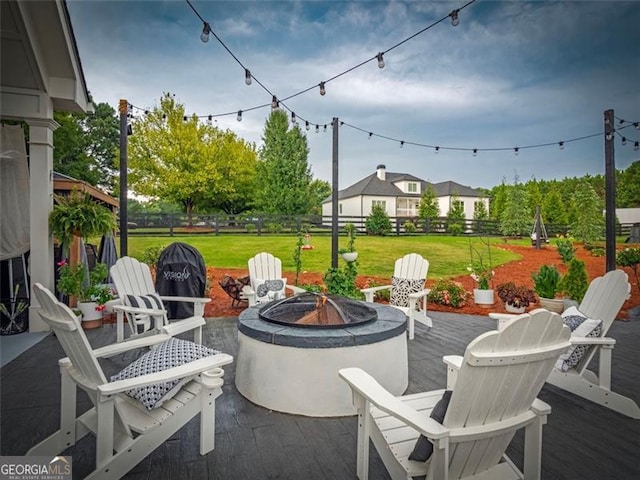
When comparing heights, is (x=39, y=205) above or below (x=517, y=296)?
above

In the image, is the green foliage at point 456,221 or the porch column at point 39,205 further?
the green foliage at point 456,221

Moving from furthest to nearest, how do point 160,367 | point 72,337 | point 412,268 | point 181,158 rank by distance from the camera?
point 181,158 → point 412,268 → point 160,367 → point 72,337

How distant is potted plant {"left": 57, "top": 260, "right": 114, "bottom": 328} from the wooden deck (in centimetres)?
144

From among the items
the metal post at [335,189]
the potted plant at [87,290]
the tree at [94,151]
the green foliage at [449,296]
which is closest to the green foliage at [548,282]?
the green foliage at [449,296]

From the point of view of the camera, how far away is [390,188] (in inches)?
846

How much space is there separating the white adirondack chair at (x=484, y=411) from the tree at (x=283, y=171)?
1624 centimetres

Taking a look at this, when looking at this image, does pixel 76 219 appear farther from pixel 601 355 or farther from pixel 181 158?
pixel 181 158

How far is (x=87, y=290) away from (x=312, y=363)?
3.61 metres

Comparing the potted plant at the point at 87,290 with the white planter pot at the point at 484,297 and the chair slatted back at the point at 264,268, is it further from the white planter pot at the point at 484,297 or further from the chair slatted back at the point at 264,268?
the white planter pot at the point at 484,297

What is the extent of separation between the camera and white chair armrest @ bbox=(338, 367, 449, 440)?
126 cm

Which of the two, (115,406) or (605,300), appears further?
(605,300)

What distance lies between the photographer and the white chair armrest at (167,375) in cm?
153

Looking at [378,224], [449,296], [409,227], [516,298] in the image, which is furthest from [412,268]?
[409,227]

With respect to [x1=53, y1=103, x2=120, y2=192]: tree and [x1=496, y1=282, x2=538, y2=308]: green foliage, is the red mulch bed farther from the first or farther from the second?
[x1=53, y1=103, x2=120, y2=192]: tree
